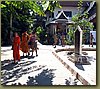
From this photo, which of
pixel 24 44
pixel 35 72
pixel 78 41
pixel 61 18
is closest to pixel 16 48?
pixel 24 44

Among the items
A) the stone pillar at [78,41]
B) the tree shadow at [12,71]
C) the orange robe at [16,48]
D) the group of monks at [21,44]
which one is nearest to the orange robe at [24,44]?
the group of monks at [21,44]

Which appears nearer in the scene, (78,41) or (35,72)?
(35,72)

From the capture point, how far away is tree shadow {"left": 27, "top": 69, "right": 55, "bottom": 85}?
17.6 feet

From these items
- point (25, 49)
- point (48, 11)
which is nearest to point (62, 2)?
point (48, 11)

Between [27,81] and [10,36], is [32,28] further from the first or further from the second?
[27,81]

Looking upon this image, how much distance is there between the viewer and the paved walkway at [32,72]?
5.44 metres

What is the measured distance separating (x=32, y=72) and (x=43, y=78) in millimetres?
385

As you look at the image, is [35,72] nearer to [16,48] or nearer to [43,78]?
[43,78]

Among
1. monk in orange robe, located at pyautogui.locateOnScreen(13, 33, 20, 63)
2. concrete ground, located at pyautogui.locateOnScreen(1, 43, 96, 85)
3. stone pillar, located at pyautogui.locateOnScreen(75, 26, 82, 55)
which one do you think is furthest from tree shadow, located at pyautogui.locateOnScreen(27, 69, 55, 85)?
stone pillar, located at pyautogui.locateOnScreen(75, 26, 82, 55)

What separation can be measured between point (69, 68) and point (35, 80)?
3.72 feet

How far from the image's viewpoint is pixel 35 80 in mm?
5539

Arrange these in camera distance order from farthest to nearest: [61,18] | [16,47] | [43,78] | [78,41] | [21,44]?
[78,41]
[21,44]
[16,47]
[61,18]
[43,78]

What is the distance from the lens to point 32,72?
6.02m

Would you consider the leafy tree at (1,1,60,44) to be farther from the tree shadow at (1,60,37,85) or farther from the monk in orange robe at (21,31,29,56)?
the tree shadow at (1,60,37,85)
